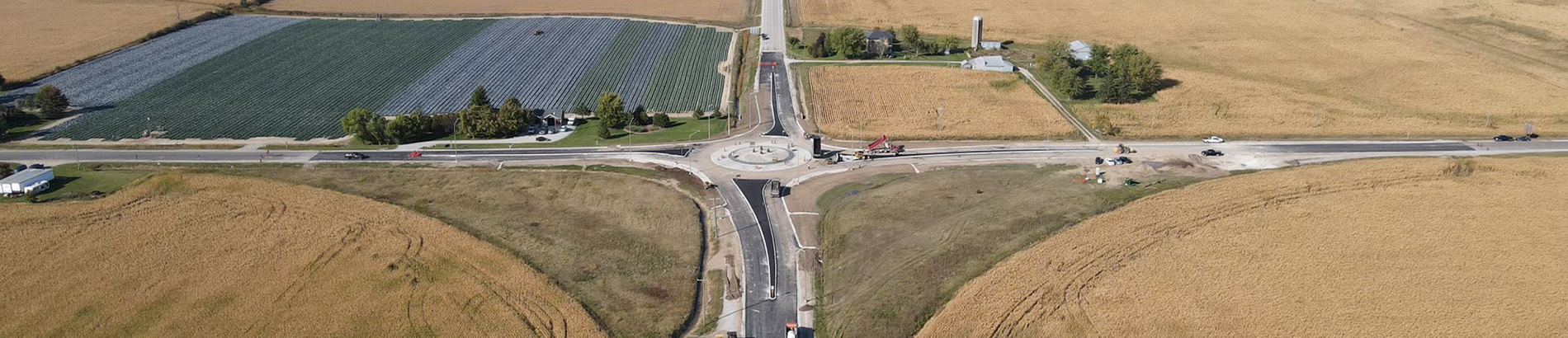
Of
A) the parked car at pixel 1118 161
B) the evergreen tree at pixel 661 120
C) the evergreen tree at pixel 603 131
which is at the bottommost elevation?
the parked car at pixel 1118 161

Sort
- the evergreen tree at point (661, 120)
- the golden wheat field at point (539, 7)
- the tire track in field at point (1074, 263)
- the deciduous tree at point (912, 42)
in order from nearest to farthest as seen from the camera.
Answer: the tire track in field at point (1074, 263), the evergreen tree at point (661, 120), the deciduous tree at point (912, 42), the golden wheat field at point (539, 7)

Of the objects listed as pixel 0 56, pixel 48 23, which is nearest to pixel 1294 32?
pixel 0 56

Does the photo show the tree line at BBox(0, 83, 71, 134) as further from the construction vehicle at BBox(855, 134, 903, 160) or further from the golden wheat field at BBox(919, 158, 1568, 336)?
the golden wheat field at BBox(919, 158, 1568, 336)

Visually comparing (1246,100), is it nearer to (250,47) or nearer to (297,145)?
(297,145)

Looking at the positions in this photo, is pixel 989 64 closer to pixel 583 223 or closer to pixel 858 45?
pixel 858 45

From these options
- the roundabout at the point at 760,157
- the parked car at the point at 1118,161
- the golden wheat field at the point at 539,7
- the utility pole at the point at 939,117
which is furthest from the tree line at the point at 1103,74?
the golden wheat field at the point at 539,7

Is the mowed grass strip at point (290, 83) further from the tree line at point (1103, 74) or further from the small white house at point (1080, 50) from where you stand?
the small white house at point (1080, 50)

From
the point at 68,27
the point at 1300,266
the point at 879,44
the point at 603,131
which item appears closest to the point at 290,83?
the point at 603,131

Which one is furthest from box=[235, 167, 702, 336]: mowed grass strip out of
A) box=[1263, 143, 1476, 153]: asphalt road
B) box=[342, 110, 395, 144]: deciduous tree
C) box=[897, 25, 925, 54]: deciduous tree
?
box=[897, 25, 925, 54]: deciduous tree
